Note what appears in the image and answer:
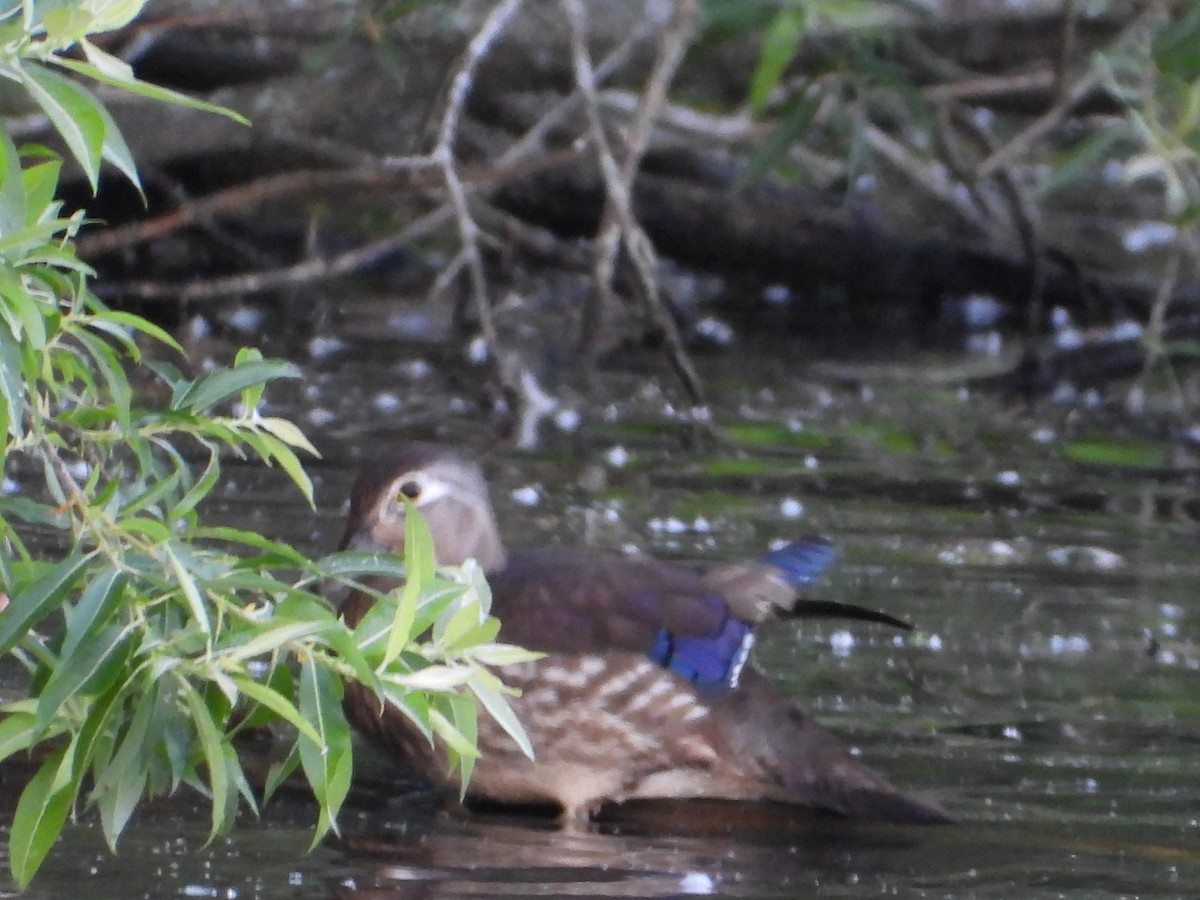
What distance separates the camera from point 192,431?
8.68 ft

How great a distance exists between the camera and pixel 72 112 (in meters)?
2.23

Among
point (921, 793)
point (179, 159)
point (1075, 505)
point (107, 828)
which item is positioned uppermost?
point (179, 159)

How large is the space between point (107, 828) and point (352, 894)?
104 cm

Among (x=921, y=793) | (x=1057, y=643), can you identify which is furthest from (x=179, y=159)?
(x=921, y=793)

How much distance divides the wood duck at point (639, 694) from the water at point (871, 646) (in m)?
0.08

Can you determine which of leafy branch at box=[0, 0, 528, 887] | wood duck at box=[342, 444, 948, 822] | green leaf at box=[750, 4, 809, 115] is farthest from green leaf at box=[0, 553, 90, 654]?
green leaf at box=[750, 4, 809, 115]

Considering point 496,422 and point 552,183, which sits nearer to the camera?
point 496,422

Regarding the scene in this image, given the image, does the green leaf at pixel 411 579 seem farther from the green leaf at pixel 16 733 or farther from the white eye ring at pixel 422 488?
the white eye ring at pixel 422 488

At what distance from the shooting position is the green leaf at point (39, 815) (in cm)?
245

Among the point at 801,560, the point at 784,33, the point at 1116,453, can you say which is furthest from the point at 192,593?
the point at 1116,453

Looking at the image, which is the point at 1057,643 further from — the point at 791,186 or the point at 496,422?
the point at 791,186

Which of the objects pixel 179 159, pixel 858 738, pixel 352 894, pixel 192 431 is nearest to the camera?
pixel 192 431

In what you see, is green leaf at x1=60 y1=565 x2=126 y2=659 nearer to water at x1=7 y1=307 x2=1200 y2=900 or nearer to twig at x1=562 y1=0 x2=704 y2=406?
water at x1=7 y1=307 x2=1200 y2=900

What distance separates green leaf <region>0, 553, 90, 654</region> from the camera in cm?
235
